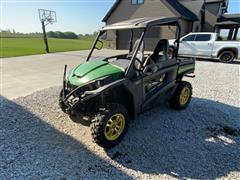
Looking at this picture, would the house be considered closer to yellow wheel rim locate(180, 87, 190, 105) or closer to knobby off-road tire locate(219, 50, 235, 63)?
knobby off-road tire locate(219, 50, 235, 63)

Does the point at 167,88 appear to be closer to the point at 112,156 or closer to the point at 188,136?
the point at 188,136

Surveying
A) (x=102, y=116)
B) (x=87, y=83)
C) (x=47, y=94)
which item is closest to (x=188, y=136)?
(x=102, y=116)

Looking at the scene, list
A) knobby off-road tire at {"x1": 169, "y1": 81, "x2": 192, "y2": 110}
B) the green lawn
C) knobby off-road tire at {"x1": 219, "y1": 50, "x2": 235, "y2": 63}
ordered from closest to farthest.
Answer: knobby off-road tire at {"x1": 169, "y1": 81, "x2": 192, "y2": 110}
knobby off-road tire at {"x1": 219, "y1": 50, "x2": 235, "y2": 63}
the green lawn

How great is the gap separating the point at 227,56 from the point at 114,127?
11255 millimetres

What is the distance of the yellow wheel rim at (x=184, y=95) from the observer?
4.57 metres

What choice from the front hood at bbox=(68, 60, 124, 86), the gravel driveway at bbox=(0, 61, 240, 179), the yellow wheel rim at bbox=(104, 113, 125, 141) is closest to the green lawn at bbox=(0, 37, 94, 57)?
the gravel driveway at bbox=(0, 61, 240, 179)

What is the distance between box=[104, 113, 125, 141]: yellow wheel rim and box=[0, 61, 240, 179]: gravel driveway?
8.5 inches

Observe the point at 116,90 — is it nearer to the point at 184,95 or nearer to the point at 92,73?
the point at 92,73

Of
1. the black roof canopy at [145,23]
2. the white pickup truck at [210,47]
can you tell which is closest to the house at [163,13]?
the white pickup truck at [210,47]

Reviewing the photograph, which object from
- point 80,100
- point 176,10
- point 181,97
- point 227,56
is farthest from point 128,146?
point 176,10

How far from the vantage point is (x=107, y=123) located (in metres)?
2.95

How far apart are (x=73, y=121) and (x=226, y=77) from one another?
283 inches

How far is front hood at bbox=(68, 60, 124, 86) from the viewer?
313 centimetres

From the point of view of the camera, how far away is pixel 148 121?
402cm
